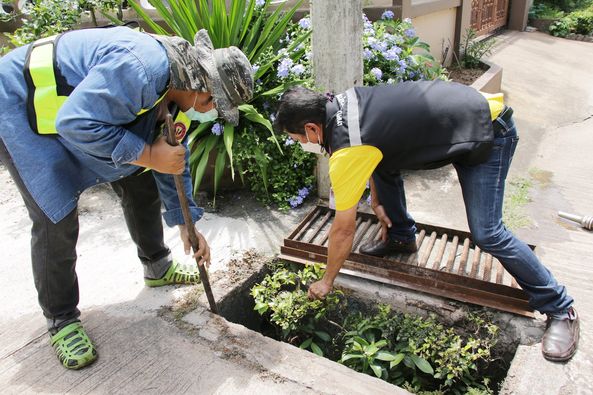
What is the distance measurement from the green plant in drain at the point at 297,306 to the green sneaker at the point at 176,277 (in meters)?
0.38

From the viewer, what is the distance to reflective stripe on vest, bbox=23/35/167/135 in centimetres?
191

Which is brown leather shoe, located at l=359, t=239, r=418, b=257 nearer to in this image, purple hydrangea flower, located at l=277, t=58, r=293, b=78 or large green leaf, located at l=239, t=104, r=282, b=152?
large green leaf, located at l=239, t=104, r=282, b=152

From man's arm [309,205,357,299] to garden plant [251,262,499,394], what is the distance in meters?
0.46

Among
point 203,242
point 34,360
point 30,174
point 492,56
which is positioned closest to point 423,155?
point 203,242

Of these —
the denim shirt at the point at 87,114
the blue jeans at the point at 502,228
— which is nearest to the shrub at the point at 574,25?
the blue jeans at the point at 502,228

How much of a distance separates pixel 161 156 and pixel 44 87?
556 millimetres

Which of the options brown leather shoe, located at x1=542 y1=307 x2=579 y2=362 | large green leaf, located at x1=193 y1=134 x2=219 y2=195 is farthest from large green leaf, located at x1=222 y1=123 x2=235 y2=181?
brown leather shoe, located at x1=542 y1=307 x2=579 y2=362

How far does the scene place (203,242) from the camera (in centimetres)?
247

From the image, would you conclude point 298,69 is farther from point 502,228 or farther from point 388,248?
point 502,228

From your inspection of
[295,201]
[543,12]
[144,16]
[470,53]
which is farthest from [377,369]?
[543,12]

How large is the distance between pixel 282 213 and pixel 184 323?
140cm

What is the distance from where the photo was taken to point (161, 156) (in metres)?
1.96

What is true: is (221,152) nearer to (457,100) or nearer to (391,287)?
(391,287)

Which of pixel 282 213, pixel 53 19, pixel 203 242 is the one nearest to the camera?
pixel 203 242
